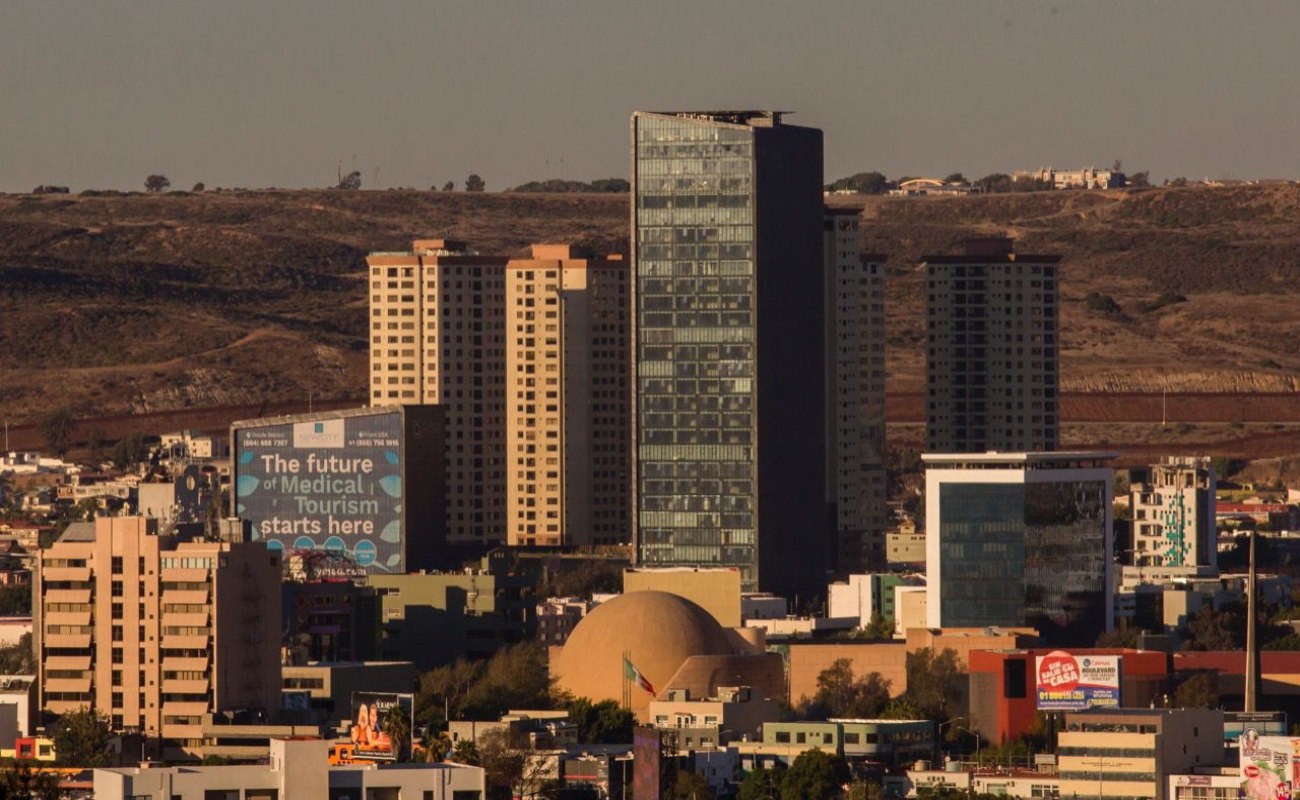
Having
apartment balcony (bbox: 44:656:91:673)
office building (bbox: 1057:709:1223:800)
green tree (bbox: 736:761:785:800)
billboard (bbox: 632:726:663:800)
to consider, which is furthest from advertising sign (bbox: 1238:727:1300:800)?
apartment balcony (bbox: 44:656:91:673)

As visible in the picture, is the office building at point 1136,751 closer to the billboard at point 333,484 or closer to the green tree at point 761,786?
the green tree at point 761,786

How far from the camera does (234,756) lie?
114500 mm

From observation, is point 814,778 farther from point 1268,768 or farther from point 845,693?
point 845,693

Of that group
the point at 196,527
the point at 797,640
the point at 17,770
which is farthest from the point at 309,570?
the point at 17,770

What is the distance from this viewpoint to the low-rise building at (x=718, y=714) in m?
135

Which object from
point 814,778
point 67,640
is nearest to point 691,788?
point 814,778

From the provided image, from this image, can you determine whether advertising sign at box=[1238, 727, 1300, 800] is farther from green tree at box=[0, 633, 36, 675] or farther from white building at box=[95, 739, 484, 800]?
green tree at box=[0, 633, 36, 675]

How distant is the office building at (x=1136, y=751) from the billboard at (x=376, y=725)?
70.1 ft

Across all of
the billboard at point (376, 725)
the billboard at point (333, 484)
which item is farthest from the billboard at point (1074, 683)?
the billboard at point (333, 484)

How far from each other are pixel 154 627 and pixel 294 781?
152ft

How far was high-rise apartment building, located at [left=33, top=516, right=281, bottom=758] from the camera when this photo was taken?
127 meters

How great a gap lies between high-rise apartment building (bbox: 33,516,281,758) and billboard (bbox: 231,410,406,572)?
63.8 m

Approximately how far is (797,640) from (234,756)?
56.4 meters

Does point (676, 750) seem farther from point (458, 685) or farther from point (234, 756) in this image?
point (458, 685)
